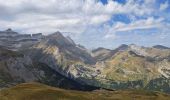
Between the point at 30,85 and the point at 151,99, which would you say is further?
the point at 151,99

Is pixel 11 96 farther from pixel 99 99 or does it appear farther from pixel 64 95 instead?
pixel 99 99

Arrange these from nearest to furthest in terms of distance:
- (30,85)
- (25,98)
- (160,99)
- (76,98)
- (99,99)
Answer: (25,98) < (76,98) < (99,99) < (30,85) < (160,99)

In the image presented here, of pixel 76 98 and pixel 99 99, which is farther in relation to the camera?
pixel 99 99

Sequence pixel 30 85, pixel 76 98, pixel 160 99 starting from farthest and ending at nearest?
pixel 160 99, pixel 30 85, pixel 76 98

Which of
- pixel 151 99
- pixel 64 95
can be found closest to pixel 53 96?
pixel 64 95

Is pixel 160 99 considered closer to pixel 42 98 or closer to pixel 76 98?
pixel 76 98

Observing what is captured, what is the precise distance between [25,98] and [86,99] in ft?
77.6

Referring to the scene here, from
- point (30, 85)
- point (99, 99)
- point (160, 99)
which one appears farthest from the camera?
point (160, 99)

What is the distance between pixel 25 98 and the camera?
121312 millimetres

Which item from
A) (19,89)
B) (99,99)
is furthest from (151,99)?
(19,89)

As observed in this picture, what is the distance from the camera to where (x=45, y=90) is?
13225 cm

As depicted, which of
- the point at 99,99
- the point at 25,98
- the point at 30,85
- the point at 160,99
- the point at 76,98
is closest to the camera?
the point at 25,98

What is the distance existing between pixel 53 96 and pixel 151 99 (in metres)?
74.6

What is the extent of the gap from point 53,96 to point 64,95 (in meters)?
4.70
